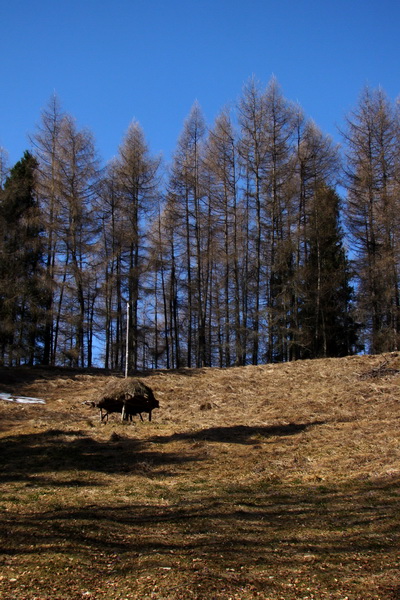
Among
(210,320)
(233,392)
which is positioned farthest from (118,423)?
(210,320)

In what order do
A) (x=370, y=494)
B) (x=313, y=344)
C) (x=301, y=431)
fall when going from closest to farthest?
(x=370, y=494)
(x=301, y=431)
(x=313, y=344)

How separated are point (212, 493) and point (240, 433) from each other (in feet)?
14.9

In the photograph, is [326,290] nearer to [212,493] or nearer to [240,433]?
[240,433]

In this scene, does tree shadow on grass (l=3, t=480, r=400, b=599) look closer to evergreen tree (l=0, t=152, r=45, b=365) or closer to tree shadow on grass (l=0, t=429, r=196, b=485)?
tree shadow on grass (l=0, t=429, r=196, b=485)

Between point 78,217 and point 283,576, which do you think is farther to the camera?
point 78,217

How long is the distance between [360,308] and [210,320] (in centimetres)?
908

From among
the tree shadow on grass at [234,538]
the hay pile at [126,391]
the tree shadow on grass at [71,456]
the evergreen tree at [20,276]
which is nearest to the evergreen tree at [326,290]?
the hay pile at [126,391]

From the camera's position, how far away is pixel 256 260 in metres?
25.1

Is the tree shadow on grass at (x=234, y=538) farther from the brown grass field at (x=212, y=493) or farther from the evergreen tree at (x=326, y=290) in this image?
the evergreen tree at (x=326, y=290)

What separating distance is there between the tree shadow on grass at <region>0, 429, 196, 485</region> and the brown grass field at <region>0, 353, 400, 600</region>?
0.05 m

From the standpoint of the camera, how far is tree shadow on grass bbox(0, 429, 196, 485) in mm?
9164

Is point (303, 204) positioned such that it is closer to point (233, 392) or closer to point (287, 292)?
point (287, 292)

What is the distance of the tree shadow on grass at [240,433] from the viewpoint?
11.5m

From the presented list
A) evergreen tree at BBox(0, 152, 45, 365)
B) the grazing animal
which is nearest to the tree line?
evergreen tree at BBox(0, 152, 45, 365)
